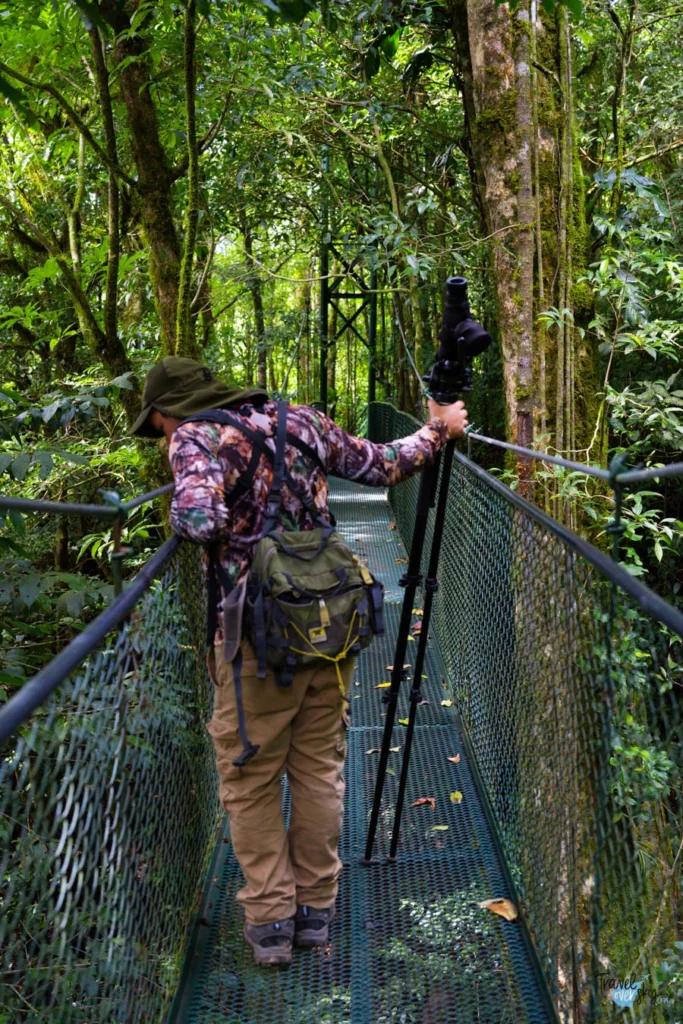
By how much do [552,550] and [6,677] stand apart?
4.85ft

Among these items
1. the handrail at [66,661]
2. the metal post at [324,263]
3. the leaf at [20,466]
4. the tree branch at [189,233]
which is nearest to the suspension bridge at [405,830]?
the handrail at [66,661]

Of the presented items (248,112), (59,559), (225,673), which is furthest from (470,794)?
(248,112)

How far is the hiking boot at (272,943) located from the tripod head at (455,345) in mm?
1526

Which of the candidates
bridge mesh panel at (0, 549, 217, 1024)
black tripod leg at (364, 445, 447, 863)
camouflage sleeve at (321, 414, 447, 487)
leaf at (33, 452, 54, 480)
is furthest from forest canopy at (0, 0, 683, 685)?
black tripod leg at (364, 445, 447, 863)

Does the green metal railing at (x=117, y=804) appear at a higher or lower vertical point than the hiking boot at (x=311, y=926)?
higher

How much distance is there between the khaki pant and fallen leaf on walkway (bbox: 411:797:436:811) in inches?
31.1

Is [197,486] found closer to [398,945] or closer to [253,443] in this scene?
[253,443]

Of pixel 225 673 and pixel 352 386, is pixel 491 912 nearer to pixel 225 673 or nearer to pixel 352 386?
pixel 225 673

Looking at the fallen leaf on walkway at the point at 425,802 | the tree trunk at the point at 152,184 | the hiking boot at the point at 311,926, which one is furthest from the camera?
the tree trunk at the point at 152,184

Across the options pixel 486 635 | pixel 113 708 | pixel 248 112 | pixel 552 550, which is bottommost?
pixel 486 635

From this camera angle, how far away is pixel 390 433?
10.6 meters

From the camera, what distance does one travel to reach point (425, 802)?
334 centimetres

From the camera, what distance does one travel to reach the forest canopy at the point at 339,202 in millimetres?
4043

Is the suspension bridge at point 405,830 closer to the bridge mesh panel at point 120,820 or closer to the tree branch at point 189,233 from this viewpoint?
the bridge mesh panel at point 120,820
